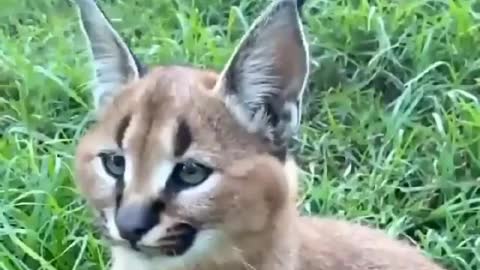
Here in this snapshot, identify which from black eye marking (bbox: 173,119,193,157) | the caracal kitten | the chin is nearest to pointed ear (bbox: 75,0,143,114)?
the caracal kitten

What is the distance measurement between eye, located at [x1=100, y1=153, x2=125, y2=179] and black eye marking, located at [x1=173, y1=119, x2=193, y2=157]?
136mm

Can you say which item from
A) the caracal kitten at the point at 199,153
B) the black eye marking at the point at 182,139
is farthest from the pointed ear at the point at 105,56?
the black eye marking at the point at 182,139

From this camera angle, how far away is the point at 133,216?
10.5 feet

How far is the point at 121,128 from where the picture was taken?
11.2ft

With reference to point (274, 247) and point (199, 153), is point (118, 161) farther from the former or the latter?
point (274, 247)

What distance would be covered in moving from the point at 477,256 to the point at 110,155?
62.6 inches

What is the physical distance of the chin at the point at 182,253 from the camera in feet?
10.9

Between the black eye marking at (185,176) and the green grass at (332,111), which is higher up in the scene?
the black eye marking at (185,176)

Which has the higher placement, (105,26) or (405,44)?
(105,26)

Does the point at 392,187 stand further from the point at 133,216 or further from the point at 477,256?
the point at 133,216

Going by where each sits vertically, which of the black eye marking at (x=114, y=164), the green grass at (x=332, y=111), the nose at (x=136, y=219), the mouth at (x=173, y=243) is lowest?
the green grass at (x=332, y=111)

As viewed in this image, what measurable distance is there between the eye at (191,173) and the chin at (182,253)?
123 mm

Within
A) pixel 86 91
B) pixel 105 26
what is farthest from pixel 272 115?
pixel 86 91

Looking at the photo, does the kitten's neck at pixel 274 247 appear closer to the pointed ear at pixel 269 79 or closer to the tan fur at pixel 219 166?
the tan fur at pixel 219 166
